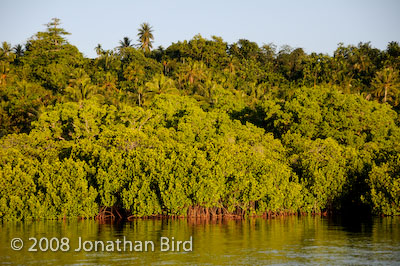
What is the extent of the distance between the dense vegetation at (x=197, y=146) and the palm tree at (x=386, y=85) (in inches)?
5.8

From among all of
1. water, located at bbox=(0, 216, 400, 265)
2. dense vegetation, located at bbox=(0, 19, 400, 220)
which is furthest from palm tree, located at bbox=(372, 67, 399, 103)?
water, located at bbox=(0, 216, 400, 265)

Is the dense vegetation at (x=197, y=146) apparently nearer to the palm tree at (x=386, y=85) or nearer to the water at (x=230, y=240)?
the palm tree at (x=386, y=85)

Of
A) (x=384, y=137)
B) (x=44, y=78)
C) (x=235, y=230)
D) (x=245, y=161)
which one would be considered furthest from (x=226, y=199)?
(x=44, y=78)

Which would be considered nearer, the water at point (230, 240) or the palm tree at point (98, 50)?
the water at point (230, 240)

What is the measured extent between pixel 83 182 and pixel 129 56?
2054 inches

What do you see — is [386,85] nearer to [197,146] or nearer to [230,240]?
[197,146]

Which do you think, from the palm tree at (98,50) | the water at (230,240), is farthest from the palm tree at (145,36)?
the water at (230,240)

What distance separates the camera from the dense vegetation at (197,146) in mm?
36062

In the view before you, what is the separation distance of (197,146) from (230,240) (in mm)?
12159

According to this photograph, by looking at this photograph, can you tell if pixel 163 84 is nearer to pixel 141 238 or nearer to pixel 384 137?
pixel 384 137

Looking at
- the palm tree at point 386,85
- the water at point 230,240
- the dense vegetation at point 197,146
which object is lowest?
the water at point 230,240

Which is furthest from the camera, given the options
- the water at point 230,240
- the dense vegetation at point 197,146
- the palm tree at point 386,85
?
the palm tree at point 386,85

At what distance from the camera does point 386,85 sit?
68.2 metres

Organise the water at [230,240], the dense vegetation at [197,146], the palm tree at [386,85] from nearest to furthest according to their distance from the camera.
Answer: the water at [230,240] < the dense vegetation at [197,146] < the palm tree at [386,85]
